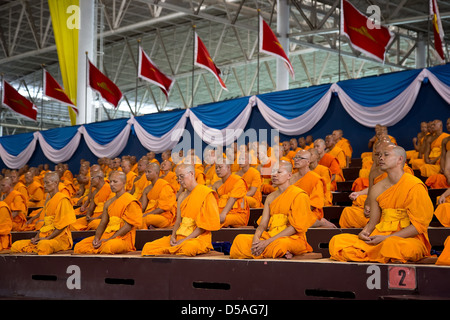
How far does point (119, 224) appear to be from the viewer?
21.8 ft

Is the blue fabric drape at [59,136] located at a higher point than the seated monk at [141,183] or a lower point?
higher

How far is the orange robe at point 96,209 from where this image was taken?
862 cm

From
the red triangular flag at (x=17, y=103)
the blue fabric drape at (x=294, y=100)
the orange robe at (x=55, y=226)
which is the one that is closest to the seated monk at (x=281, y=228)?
the orange robe at (x=55, y=226)

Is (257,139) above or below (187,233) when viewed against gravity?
above

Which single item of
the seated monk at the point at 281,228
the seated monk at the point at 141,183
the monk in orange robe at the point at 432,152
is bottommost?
the seated monk at the point at 281,228

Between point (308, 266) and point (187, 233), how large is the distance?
5.48 ft

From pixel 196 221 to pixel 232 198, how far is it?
99cm

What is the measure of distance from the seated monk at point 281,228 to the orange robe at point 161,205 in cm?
267

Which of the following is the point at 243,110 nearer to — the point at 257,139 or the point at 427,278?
the point at 257,139

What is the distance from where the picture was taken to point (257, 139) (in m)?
11.5

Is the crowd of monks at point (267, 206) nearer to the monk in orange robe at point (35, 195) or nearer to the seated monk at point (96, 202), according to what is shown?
the seated monk at point (96, 202)

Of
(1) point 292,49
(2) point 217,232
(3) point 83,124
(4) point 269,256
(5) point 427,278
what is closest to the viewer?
(5) point 427,278

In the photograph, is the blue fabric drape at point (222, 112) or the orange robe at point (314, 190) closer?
the orange robe at point (314, 190)
